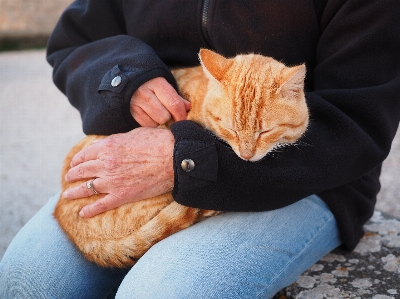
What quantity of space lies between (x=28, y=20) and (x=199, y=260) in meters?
8.23

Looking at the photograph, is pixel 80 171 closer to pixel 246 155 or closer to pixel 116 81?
pixel 116 81

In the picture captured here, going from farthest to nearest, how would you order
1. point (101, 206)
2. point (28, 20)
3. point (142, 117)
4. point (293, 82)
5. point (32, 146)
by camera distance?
1. point (28, 20)
2. point (32, 146)
3. point (142, 117)
4. point (101, 206)
5. point (293, 82)

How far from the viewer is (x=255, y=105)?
155 centimetres

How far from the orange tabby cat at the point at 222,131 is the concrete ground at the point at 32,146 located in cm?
134

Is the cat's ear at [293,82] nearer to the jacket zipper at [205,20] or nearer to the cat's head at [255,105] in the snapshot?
the cat's head at [255,105]

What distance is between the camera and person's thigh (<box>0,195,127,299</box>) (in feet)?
5.22

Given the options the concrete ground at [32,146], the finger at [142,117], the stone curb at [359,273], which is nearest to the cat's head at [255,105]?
the finger at [142,117]

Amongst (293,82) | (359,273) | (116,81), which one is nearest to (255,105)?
(293,82)

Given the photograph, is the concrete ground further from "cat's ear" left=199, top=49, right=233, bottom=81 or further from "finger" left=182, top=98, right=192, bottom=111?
"cat's ear" left=199, top=49, right=233, bottom=81

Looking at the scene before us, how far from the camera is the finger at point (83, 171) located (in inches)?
63.7

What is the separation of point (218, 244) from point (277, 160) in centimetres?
34

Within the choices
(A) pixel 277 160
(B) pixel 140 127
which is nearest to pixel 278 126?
(A) pixel 277 160

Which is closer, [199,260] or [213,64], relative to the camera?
[199,260]

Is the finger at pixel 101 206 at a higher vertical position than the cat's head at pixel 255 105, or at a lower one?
lower
